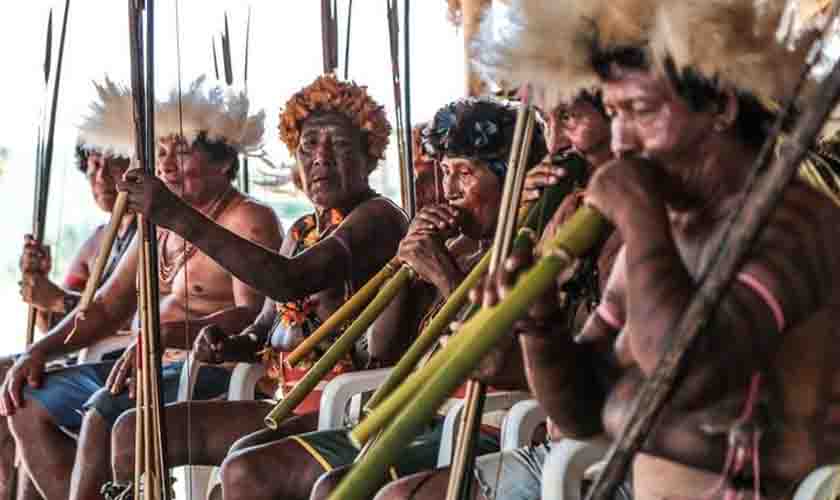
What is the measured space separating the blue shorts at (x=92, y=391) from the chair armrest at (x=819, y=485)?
192cm

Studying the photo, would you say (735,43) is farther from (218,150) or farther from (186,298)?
(218,150)

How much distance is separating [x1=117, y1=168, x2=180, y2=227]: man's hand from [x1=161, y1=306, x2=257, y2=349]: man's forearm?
2.25ft

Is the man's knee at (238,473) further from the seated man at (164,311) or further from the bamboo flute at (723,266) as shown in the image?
the bamboo flute at (723,266)

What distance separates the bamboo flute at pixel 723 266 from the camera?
1184 mm

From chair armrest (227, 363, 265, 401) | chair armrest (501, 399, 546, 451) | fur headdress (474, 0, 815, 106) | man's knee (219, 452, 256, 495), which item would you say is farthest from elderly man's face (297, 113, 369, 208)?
fur headdress (474, 0, 815, 106)

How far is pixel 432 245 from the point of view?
8.37 feet

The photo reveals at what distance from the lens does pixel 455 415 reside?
252cm

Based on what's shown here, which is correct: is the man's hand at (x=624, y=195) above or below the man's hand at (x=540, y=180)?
above

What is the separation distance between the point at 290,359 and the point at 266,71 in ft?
6.42

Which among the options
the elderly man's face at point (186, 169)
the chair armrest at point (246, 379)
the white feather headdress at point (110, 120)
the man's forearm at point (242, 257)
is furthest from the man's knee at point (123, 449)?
the white feather headdress at point (110, 120)

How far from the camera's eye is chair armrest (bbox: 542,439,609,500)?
2.06 m

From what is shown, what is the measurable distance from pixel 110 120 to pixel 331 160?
941 millimetres

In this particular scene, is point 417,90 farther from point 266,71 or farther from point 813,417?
point 813,417

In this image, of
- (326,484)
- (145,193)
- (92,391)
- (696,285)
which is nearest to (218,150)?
(92,391)
